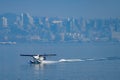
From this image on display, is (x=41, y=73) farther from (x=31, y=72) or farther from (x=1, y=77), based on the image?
(x=1, y=77)

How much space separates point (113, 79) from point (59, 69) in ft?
39.7

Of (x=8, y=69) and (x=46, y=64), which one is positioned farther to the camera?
(x=46, y=64)

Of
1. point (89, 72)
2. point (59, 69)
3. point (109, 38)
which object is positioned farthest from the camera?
point (109, 38)

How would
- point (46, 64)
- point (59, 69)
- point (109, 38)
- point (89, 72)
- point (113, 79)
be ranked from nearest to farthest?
point (113, 79) < point (89, 72) < point (59, 69) < point (46, 64) < point (109, 38)

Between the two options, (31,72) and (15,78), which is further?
(31,72)

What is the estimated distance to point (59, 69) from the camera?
193ft

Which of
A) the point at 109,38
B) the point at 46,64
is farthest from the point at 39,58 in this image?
the point at 109,38

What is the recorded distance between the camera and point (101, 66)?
61438mm

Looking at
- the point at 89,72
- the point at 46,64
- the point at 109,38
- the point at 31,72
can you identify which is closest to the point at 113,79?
the point at 89,72

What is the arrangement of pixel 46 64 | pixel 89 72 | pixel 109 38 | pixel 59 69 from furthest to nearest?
pixel 109 38 < pixel 46 64 < pixel 59 69 < pixel 89 72

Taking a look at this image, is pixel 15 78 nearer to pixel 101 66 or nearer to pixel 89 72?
pixel 89 72

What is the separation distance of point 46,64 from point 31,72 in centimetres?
1165

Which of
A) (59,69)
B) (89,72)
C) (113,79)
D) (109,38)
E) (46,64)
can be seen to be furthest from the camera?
(109,38)

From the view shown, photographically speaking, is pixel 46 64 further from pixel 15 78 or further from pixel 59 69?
pixel 15 78
